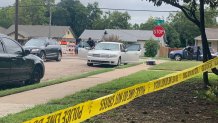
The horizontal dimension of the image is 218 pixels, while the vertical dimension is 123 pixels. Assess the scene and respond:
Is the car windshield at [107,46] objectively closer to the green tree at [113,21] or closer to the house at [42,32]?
the house at [42,32]

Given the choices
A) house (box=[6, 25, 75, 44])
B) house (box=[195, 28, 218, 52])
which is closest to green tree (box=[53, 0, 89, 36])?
house (box=[6, 25, 75, 44])

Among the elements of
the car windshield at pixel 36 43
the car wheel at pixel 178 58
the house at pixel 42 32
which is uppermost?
the house at pixel 42 32

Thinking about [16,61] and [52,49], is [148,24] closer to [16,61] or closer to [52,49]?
[52,49]

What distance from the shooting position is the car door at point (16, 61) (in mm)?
13016

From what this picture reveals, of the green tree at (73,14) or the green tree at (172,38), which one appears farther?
the green tree at (73,14)

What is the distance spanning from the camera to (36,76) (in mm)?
14891

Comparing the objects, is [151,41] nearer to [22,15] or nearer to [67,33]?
[67,33]

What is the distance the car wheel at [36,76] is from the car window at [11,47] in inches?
45.5

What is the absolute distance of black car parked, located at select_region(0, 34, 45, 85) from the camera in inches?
497

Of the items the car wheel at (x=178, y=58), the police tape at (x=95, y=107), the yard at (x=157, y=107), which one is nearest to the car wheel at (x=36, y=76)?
the yard at (x=157, y=107)

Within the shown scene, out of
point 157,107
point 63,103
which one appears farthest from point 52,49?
point 157,107

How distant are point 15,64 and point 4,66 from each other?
0.60 meters

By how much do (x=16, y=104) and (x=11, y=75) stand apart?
2.91 meters

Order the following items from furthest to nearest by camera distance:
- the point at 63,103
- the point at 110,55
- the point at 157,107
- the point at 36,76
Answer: the point at 110,55 → the point at 36,76 → the point at 63,103 → the point at 157,107
